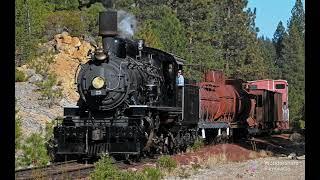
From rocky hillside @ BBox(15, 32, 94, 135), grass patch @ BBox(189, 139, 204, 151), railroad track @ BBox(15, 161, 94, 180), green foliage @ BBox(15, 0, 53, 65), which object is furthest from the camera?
green foliage @ BBox(15, 0, 53, 65)

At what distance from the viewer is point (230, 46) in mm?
57219

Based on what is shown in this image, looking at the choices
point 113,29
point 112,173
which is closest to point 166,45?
point 113,29

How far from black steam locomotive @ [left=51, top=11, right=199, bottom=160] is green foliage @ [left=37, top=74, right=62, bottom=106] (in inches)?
376

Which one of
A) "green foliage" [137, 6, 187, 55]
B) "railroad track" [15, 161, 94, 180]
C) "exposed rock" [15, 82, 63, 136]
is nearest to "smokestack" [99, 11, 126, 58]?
"railroad track" [15, 161, 94, 180]

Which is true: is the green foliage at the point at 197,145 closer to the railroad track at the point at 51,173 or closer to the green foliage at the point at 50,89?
the railroad track at the point at 51,173

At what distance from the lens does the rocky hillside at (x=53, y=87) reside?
2200 centimetres

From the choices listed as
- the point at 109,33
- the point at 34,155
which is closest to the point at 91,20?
the point at 109,33

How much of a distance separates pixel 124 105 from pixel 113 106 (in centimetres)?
29

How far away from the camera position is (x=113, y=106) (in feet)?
47.3

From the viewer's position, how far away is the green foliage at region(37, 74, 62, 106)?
2488 cm

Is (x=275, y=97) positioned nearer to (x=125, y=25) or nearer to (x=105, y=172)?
(x=125, y=25)

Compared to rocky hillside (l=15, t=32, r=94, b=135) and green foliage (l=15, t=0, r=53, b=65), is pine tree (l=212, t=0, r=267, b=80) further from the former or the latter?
green foliage (l=15, t=0, r=53, b=65)

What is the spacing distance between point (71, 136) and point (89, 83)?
1445 mm

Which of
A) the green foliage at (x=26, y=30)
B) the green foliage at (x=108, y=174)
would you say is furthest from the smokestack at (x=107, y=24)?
the green foliage at (x=26, y=30)
